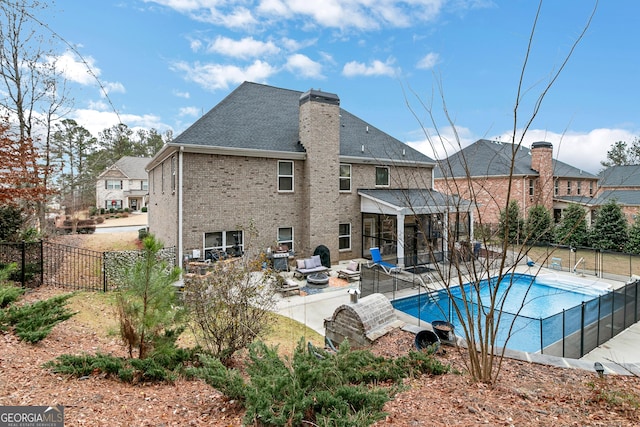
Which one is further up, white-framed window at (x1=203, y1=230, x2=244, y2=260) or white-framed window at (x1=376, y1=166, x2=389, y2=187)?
white-framed window at (x1=376, y1=166, x2=389, y2=187)

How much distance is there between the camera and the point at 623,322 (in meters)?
9.55

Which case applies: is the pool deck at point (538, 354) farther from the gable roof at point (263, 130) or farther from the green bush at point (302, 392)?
the gable roof at point (263, 130)

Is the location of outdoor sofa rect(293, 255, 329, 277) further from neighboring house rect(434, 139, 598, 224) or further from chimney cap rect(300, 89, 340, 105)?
neighboring house rect(434, 139, 598, 224)

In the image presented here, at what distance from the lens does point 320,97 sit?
1589 cm

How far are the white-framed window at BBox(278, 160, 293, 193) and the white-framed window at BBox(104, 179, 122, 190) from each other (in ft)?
138

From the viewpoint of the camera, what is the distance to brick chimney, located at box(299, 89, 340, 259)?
1602 cm

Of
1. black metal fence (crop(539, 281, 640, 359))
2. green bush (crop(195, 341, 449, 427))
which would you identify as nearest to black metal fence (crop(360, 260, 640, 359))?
black metal fence (crop(539, 281, 640, 359))

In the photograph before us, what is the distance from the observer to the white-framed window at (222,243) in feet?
46.5

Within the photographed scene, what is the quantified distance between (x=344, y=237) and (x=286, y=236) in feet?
11.2

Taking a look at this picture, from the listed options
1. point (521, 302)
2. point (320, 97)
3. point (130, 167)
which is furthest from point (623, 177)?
point (130, 167)

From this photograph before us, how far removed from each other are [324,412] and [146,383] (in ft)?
9.86

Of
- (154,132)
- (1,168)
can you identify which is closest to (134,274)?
(1,168)

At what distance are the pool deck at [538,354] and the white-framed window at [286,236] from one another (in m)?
4.26

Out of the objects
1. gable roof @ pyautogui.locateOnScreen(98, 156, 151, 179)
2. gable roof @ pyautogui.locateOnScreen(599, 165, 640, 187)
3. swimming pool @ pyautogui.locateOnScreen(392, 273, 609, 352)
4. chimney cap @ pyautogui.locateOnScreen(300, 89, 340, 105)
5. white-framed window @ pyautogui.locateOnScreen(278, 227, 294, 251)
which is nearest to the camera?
swimming pool @ pyautogui.locateOnScreen(392, 273, 609, 352)
